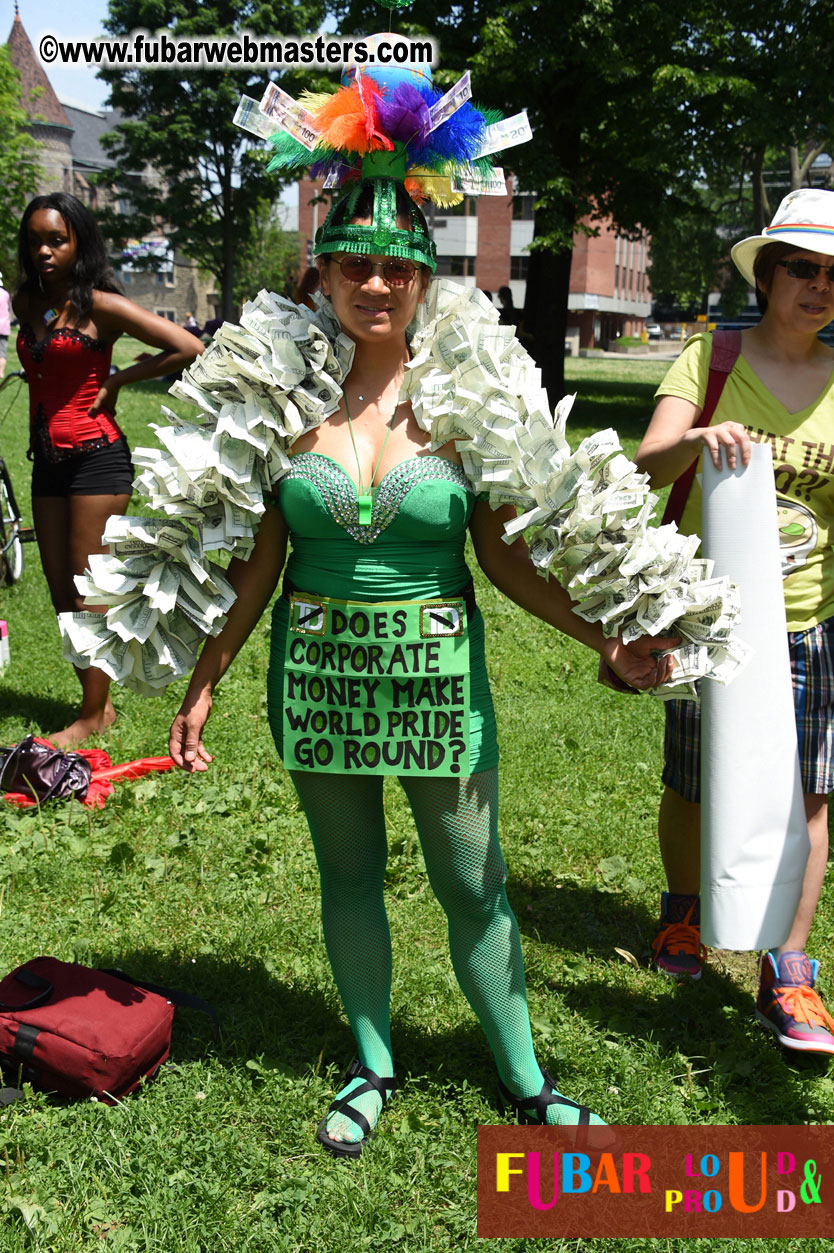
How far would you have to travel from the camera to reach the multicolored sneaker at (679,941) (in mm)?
3713

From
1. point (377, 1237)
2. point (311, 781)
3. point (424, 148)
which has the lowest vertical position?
point (377, 1237)

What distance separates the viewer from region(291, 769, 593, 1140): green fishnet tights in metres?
2.74

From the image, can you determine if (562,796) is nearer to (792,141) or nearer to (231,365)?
(231,365)

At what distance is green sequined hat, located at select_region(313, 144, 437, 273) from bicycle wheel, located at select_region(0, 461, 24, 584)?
577 centimetres

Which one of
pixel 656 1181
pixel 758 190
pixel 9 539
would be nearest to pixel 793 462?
pixel 656 1181

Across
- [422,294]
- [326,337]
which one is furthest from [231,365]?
[422,294]

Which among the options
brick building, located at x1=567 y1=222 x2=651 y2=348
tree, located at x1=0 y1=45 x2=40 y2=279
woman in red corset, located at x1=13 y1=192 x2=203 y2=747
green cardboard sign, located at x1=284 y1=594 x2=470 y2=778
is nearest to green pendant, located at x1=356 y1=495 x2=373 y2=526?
green cardboard sign, located at x1=284 y1=594 x2=470 y2=778

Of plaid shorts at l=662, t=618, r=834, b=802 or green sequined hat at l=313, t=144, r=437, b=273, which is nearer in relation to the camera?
green sequined hat at l=313, t=144, r=437, b=273

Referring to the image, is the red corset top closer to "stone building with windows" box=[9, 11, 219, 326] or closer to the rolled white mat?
the rolled white mat

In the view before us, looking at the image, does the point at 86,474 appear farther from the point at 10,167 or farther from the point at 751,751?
the point at 10,167

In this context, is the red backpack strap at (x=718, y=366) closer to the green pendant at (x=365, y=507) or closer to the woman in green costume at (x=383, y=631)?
the woman in green costume at (x=383, y=631)

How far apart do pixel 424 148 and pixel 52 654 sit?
4.77m

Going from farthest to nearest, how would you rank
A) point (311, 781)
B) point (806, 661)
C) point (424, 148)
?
point (806, 661) → point (311, 781) → point (424, 148)

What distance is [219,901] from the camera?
409 cm
